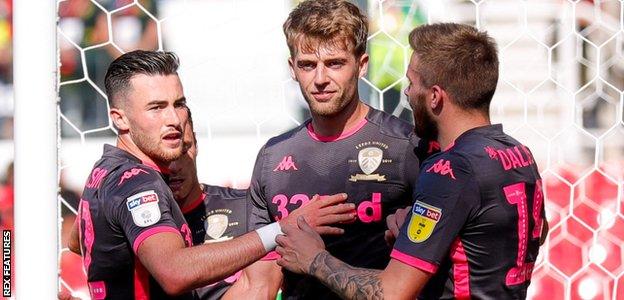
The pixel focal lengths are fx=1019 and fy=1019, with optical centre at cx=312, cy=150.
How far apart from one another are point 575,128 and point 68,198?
1925 mm

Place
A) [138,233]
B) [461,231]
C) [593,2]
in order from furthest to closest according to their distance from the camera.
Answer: [593,2] → [138,233] → [461,231]

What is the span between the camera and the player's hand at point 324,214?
2615 mm

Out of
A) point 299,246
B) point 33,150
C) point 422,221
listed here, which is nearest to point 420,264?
point 422,221

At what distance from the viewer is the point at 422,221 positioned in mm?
2344

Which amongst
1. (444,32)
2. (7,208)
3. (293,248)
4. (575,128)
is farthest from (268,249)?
(7,208)

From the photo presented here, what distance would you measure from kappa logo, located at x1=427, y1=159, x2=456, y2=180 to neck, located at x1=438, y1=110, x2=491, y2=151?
14cm

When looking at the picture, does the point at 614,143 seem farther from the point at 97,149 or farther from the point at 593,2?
the point at 97,149

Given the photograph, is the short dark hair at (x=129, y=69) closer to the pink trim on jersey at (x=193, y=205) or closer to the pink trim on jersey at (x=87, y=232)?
the pink trim on jersey at (x=87, y=232)

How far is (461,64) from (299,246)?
0.61 meters

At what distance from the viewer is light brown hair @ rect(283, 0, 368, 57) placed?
2896 mm

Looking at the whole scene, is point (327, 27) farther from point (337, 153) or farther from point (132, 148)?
point (132, 148)

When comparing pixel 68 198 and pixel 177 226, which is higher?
pixel 177 226

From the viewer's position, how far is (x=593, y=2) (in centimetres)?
376

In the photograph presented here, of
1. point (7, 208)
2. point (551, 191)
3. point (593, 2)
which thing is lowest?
point (7, 208)
